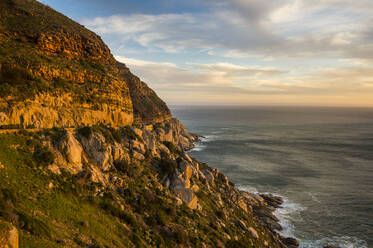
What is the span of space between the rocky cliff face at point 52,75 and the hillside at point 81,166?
136 mm

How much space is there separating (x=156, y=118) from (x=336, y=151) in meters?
93.2

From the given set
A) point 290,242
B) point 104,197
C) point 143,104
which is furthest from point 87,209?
point 143,104

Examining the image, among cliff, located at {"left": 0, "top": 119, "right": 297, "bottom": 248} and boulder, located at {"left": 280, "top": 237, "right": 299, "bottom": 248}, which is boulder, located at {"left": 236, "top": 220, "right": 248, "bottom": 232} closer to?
cliff, located at {"left": 0, "top": 119, "right": 297, "bottom": 248}

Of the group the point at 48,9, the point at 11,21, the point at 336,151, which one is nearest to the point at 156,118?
the point at 48,9

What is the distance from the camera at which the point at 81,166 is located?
22.3 metres

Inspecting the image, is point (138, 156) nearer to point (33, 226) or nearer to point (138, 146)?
point (138, 146)

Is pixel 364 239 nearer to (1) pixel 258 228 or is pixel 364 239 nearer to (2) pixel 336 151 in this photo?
(1) pixel 258 228

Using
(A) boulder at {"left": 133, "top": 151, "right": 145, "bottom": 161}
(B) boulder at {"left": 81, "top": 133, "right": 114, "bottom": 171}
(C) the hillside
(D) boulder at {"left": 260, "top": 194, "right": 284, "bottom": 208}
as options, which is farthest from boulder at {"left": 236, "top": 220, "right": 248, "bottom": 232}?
(B) boulder at {"left": 81, "top": 133, "right": 114, "bottom": 171}

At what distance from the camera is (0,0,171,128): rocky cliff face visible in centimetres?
2427

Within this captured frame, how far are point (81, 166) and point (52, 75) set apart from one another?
1487 centimetres

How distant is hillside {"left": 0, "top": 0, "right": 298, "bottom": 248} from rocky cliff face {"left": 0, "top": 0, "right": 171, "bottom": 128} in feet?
0.44

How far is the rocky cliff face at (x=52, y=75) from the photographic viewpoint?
79.6ft

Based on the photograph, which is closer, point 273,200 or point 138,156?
point 138,156

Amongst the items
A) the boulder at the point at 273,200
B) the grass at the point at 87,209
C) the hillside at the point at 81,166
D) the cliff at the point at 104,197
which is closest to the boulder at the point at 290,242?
the hillside at the point at 81,166
